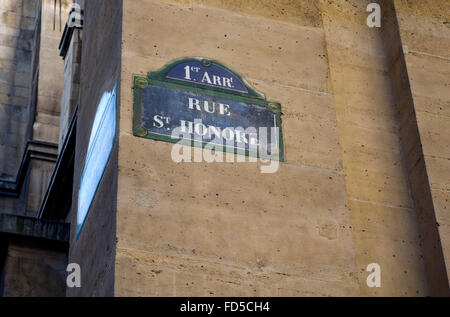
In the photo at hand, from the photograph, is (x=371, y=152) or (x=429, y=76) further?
(x=429, y=76)

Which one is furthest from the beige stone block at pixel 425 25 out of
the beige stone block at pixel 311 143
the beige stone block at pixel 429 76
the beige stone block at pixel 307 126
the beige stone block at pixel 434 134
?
the beige stone block at pixel 311 143

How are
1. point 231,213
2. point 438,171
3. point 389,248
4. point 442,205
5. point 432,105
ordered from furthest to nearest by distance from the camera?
point 432,105 → point 438,171 → point 442,205 → point 389,248 → point 231,213

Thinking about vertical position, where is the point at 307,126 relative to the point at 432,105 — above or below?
below

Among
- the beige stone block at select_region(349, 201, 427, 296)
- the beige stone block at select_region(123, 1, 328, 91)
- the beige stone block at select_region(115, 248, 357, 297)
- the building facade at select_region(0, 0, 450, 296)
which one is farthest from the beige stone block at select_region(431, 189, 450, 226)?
the beige stone block at select_region(123, 1, 328, 91)

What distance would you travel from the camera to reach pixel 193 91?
928 cm

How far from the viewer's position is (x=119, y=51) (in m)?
9.38

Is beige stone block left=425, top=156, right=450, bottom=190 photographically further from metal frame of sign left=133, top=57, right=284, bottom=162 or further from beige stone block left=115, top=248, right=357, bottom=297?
beige stone block left=115, top=248, right=357, bottom=297

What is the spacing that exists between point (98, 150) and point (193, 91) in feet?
3.31

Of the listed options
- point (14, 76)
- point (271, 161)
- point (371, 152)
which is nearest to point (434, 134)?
point (371, 152)

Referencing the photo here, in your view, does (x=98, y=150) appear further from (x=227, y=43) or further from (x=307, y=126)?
(x=307, y=126)

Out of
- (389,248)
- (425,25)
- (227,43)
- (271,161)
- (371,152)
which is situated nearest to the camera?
(271,161)

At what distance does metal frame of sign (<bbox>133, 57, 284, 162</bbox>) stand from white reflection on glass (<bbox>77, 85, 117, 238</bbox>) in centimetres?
21
